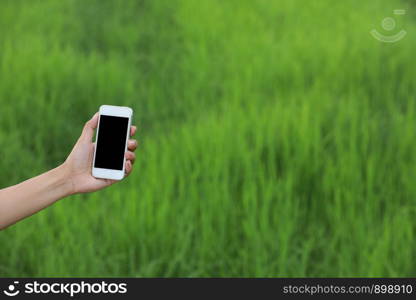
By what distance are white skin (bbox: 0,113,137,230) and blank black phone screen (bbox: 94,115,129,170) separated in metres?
0.02

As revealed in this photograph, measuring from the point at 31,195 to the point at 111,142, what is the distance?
0.24 metres

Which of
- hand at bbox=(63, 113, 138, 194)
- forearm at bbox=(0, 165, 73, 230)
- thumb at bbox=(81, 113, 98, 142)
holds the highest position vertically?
thumb at bbox=(81, 113, 98, 142)

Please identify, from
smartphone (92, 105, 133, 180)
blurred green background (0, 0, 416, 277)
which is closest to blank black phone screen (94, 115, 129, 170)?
smartphone (92, 105, 133, 180)

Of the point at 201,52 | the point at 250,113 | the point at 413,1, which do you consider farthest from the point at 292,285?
the point at 413,1

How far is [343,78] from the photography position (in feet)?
8.78

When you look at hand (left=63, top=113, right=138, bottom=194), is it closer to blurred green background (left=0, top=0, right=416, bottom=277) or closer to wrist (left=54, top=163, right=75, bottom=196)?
wrist (left=54, top=163, right=75, bottom=196)

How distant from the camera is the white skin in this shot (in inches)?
44.3

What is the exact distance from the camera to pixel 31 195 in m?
1.15

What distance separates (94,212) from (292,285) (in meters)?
0.73

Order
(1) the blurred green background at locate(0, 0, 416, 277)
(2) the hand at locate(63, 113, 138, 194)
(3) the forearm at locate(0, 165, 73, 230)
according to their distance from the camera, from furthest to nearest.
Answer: (1) the blurred green background at locate(0, 0, 416, 277) < (2) the hand at locate(63, 113, 138, 194) < (3) the forearm at locate(0, 165, 73, 230)

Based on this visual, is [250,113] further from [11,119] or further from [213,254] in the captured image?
[11,119]

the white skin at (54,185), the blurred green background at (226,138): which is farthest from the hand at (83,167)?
the blurred green background at (226,138)

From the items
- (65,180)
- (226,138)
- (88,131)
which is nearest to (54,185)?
(65,180)

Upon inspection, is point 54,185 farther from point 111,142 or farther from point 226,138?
point 226,138
